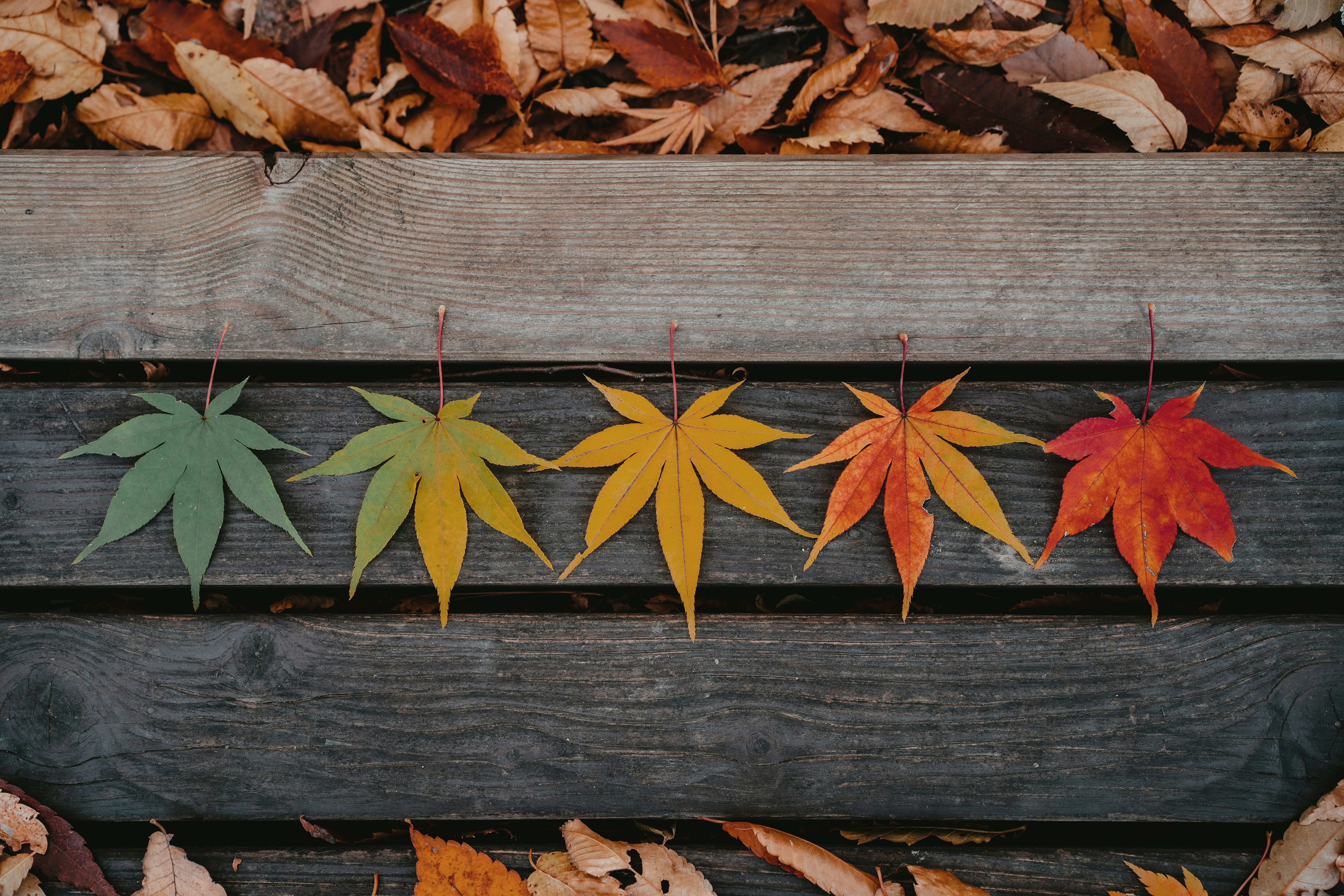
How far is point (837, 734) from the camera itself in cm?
89

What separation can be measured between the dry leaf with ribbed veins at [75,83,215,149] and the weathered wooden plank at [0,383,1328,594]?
17.8 inches

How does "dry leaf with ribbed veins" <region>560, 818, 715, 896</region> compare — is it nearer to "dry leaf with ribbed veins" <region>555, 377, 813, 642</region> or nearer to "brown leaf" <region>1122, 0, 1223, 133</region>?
"dry leaf with ribbed veins" <region>555, 377, 813, 642</region>

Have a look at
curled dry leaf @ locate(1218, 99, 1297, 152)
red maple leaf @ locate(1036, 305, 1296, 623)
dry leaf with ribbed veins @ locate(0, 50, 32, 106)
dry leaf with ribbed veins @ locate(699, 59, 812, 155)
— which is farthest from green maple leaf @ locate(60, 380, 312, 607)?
curled dry leaf @ locate(1218, 99, 1297, 152)

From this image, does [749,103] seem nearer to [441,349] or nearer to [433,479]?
[441,349]

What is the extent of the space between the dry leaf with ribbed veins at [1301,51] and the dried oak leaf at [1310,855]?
1.06 metres

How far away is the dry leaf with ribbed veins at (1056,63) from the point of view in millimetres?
988

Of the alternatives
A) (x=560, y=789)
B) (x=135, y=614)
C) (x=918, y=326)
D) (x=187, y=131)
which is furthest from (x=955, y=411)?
(x=187, y=131)

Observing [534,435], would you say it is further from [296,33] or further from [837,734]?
[296,33]

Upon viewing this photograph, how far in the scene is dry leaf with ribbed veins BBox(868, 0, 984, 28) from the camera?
0.98m

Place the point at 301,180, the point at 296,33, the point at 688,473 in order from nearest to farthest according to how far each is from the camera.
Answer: the point at 688,473 → the point at 301,180 → the point at 296,33

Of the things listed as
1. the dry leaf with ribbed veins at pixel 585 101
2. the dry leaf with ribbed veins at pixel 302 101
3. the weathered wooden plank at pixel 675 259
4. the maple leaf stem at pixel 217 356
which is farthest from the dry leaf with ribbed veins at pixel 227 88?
the dry leaf with ribbed veins at pixel 585 101

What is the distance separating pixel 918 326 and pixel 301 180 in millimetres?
945

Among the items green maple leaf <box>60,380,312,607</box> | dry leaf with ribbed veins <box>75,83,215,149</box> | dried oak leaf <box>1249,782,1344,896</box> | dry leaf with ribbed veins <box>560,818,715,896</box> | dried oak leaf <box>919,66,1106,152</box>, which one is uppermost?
dried oak leaf <box>919,66,1106,152</box>

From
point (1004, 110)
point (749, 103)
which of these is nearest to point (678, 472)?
point (749, 103)
